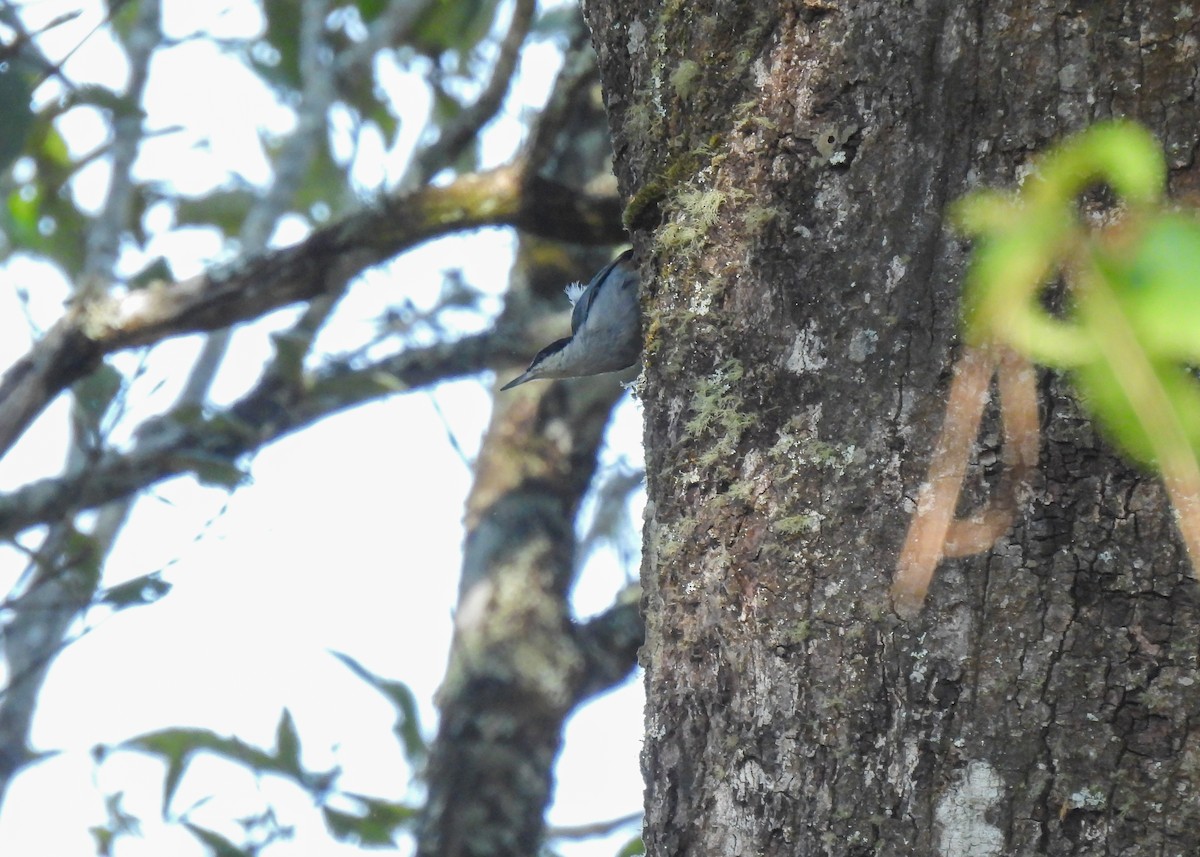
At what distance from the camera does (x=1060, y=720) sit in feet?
3.86

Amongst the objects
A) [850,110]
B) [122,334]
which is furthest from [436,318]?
[850,110]

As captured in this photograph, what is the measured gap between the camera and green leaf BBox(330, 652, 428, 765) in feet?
14.3

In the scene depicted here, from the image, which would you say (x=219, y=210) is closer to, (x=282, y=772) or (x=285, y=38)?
(x=285, y=38)

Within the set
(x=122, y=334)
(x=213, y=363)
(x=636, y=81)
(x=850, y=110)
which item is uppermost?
(x=213, y=363)

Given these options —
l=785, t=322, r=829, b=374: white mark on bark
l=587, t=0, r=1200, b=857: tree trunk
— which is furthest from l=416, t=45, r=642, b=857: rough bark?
l=785, t=322, r=829, b=374: white mark on bark

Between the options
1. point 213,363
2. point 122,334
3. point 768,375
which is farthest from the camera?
point 213,363

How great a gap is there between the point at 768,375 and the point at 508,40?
2774mm

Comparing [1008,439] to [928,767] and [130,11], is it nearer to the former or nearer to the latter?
[928,767]

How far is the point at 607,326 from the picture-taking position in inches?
135

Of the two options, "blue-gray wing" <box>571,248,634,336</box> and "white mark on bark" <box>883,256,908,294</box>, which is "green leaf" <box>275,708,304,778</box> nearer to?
"blue-gray wing" <box>571,248,634,336</box>

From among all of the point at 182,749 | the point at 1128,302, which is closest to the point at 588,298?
the point at 182,749

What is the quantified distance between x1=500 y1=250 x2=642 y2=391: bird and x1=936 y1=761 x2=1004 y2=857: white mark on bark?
2.16 meters

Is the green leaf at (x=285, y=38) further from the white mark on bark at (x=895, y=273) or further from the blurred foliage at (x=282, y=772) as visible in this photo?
the white mark on bark at (x=895, y=273)

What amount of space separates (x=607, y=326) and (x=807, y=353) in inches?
78.6
